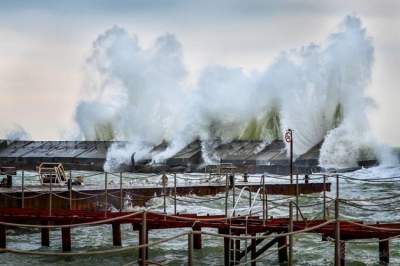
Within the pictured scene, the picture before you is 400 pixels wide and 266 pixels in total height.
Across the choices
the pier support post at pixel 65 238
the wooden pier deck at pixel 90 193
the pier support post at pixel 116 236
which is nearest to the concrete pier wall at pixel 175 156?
the wooden pier deck at pixel 90 193

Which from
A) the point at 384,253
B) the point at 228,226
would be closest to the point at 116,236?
the point at 228,226

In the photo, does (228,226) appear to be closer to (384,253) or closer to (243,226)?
(243,226)

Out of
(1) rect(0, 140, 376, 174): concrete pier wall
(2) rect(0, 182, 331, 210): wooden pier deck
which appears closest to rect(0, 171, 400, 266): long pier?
(2) rect(0, 182, 331, 210): wooden pier deck

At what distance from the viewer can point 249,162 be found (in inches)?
2227

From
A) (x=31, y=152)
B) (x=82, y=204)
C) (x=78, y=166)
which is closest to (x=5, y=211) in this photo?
(x=82, y=204)

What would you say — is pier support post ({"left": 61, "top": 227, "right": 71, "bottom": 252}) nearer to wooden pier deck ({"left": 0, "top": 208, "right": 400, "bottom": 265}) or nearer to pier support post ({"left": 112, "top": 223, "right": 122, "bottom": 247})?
wooden pier deck ({"left": 0, "top": 208, "right": 400, "bottom": 265})

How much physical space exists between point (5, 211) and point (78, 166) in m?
49.2

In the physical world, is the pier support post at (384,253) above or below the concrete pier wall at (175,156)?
below

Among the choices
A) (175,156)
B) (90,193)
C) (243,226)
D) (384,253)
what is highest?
(175,156)

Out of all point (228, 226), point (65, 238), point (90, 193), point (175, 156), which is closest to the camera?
point (228, 226)

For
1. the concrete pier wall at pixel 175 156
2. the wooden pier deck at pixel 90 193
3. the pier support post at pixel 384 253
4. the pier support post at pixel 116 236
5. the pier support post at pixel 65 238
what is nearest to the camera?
the pier support post at pixel 384 253

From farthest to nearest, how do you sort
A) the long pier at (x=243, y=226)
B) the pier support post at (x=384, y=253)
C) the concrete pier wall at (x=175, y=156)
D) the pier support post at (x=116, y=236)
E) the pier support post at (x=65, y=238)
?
1. the concrete pier wall at (x=175, y=156)
2. the pier support post at (x=116, y=236)
3. the pier support post at (x=65, y=238)
4. the pier support post at (x=384, y=253)
5. the long pier at (x=243, y=226)

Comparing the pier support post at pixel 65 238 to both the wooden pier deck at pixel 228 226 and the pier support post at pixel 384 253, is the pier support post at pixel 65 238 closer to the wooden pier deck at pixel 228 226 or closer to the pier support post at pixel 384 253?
the wooden pier deck at pixel 228 226

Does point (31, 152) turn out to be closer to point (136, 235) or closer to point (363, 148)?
point (363, 148)
